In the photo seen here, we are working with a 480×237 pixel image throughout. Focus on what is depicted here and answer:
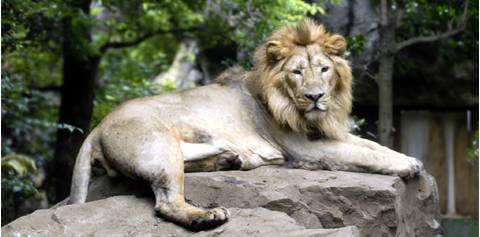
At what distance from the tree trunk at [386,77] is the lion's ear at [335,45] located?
2.32 metres

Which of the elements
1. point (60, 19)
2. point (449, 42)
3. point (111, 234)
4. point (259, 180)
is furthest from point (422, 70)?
point (111, 234)

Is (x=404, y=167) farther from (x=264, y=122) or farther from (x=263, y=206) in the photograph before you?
(x=263, y=206)

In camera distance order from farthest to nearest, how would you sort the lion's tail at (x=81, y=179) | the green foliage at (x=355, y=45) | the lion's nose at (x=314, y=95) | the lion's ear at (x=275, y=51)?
the green foliage at (x=355, y=45), the lion's ear at (x=275, y=51), the lion's nose at (x=314, y=95), the lion's tail at (x=81, y=179)

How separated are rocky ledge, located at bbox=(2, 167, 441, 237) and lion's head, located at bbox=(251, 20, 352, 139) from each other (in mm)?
420

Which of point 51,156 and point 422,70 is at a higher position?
point 422,70

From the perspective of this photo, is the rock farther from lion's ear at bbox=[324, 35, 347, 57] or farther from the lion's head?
lion's ear at bbox=[324, 35, 347, 57]

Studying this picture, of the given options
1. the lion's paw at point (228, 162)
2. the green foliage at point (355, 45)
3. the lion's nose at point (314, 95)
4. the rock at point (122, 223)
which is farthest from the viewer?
the green foliage at point (355, 45)

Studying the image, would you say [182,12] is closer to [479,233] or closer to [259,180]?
[479,233]

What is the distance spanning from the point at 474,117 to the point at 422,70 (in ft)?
2.67

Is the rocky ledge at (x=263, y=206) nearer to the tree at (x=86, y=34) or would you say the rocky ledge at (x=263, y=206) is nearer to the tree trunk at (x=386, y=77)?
the tree trunk at (x=386, y=77)

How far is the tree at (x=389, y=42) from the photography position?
9.35 meters

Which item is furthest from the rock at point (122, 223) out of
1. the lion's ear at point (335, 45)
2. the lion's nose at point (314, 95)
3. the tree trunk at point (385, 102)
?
the tree trunk at point (385, 102)

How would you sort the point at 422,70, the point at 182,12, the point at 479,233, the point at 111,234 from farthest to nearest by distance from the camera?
the point at 182,12 → the point at 422,70 → the point at 479,233 → the point at 111,234

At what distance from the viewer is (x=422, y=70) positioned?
1098 cm
